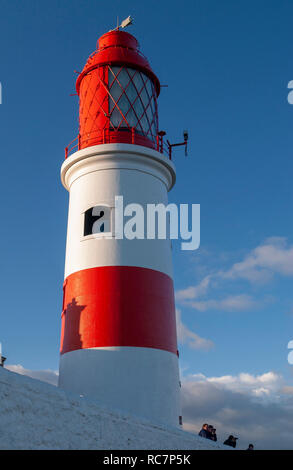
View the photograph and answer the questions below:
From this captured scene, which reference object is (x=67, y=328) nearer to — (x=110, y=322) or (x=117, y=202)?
(x=110, y=322)

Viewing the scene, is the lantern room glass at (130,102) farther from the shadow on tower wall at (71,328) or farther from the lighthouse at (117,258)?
the shadow on tower wall at (71,328)

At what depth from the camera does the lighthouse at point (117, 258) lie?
14625 mm

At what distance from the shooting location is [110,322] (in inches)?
589

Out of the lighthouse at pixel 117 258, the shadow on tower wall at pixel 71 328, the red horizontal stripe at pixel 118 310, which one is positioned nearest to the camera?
the lighthouse at pixel 117 258

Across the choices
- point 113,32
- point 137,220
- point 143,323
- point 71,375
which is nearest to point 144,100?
point 113,32

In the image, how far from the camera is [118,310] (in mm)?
15125

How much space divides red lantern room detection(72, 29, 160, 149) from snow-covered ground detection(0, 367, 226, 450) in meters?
10.4

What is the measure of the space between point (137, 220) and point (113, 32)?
849cm

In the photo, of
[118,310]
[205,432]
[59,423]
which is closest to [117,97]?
[118,310]

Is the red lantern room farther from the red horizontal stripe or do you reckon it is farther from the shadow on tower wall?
the shadow on tower wall

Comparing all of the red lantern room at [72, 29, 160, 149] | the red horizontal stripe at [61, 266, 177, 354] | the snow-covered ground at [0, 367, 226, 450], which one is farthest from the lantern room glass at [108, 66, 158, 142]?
the snow-covered ground at [0, 367, 226, 450]

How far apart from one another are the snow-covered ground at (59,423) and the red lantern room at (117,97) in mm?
10390

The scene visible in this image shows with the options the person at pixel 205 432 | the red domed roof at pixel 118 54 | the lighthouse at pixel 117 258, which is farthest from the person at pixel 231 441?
the red domed roof at pixel 118 54

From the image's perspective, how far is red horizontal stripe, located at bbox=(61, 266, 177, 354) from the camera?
14.9 m
